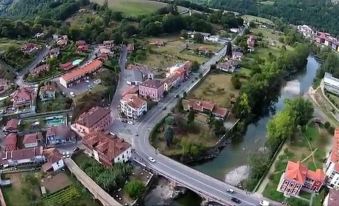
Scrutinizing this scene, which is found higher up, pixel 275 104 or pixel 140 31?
pixel 140 31

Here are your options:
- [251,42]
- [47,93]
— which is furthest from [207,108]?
[251,42]

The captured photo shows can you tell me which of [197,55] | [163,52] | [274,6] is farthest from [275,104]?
[274,6]

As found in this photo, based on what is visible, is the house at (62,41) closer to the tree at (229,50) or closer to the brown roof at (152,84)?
the brown roof at (152,84)

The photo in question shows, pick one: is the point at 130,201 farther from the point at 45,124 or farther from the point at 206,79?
the point at 206,79

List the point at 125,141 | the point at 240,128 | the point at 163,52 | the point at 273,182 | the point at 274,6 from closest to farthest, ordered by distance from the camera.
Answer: the point at 273,182 → the point at 125,141 → the point at 240,128 → the point at 163,52 → the point at 274,6

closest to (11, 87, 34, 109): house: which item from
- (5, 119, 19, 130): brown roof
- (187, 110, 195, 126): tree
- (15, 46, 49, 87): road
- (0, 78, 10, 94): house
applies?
(0, 78, 10, 94): house

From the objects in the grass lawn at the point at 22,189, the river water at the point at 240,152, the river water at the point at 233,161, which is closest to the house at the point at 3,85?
the grass lawn at the point at 22,189
